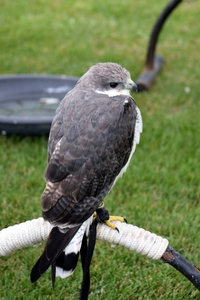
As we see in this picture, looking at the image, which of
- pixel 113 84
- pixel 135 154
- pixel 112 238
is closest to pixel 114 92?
pixel 113 84

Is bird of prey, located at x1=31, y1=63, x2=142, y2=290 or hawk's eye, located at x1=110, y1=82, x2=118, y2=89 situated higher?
hawk's eye, located at x1=110, y1=82, x2=118, y2=89

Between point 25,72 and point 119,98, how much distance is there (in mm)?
4432

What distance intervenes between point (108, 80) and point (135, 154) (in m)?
2.06

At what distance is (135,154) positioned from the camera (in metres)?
4.47

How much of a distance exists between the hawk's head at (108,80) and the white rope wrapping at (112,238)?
0.77 meters

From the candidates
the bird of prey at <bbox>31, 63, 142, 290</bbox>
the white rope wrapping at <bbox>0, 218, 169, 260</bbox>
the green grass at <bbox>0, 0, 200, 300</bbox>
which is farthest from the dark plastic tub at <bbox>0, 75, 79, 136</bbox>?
the white rope wrapping at <bbox>0, 218, 169, 260</bbox>

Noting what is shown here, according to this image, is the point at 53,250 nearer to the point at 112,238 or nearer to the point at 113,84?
the point at 112,238

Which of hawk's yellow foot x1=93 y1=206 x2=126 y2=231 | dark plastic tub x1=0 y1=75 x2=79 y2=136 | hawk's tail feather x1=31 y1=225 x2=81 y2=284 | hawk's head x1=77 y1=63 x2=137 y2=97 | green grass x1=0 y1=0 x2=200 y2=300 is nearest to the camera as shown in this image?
hawk's tail feather x1=31 y1=225 x2=81 y2=284

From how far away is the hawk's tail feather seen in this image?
1897mm

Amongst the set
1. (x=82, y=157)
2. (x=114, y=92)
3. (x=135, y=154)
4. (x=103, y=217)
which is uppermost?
(x=114, y=92)

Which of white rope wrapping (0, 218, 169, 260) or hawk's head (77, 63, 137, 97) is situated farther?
hawk's head (77, 63, 137, 97)

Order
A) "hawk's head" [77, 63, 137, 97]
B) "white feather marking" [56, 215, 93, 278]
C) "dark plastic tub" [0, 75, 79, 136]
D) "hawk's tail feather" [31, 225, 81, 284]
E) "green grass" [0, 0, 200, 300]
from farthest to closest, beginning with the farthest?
"dark plastic tub" [0, 75, 79, 136], "green grass" [0, 0, 200, 300], "hawk's head" [77, 63, 137, 97], "white feather marking" [56, 215, 93, 278], "hawk's tail feather" [31, 225, 81, 284]

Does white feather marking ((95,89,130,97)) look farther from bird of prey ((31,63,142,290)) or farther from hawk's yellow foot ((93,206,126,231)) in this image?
hawk's yellow foot ((93,206,126,231))

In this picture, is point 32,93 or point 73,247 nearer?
point 73,247
